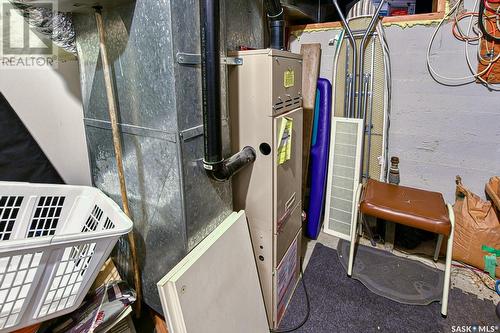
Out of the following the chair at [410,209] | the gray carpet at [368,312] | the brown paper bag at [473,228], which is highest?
the chair at [410,209]

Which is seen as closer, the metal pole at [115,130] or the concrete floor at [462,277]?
the metal pole at [115,130]

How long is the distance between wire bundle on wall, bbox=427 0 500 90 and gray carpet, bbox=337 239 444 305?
1.31m

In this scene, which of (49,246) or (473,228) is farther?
(473,228)

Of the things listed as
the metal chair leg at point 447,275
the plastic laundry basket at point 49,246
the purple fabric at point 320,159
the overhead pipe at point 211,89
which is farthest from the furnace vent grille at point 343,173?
the plastic laundry basket at point 49,246

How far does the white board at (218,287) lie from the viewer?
92 centimetres

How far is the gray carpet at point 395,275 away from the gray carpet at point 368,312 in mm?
55

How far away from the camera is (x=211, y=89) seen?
95 centimetres

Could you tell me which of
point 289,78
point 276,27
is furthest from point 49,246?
point 276,27

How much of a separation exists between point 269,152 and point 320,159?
107 centimetres

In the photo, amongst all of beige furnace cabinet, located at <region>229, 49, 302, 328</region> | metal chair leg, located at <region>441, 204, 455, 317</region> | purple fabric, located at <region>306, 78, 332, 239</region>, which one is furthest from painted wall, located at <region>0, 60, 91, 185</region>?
metal chair leg, located at <region>441, 204, 455, 317</region>

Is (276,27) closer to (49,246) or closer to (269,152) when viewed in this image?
(269,152)

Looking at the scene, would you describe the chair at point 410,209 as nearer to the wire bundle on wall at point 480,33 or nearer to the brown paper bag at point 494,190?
the brown paper bag at point 494,190

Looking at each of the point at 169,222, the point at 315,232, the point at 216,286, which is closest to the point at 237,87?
the point at 169,222

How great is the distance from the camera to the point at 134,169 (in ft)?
3.64
